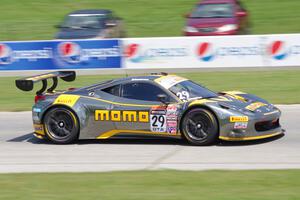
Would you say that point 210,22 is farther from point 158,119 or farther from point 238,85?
point 158,119

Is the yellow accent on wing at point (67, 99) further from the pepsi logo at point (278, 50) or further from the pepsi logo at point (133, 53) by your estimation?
the pepsi logo at point (278, 50)

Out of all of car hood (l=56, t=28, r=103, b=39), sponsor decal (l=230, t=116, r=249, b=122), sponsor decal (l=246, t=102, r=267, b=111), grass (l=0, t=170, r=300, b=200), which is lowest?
grass (l=0, t=170, r=300, b=200)

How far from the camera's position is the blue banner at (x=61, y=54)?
21047 millimetres

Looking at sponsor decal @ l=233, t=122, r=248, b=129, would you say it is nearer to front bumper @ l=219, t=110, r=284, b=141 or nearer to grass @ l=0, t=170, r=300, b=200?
front bumper @ l=219, t=110, r=284, b=141

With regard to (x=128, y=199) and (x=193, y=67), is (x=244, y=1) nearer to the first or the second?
(x=193, y=67)

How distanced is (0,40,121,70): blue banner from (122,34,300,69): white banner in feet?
1.81

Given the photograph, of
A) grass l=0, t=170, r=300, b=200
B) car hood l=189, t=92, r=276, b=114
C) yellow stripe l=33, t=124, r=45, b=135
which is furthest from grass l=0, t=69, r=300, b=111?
grass l=0, t=170, r=300, b=200

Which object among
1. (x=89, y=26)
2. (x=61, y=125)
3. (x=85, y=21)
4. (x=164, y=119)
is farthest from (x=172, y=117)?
(x=85, y=21)

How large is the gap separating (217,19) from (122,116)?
13133 mm

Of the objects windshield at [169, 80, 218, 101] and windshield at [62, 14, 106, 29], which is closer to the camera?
windshield at [169, 80, 218, 101]

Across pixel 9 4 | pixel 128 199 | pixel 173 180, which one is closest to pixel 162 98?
pixel 173 180

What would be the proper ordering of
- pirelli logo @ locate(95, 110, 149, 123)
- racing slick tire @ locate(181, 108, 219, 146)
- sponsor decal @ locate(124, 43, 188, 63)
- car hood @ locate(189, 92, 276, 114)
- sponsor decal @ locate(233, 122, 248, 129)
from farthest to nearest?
sponsor decal @ locate(124, 43, 188, 63)
pirelli logo @ locate(95, 110, 149, 123)
car hood @ locate(189, 92, 276, 114)
racing slick tire @ locate(181, 108, 219, 146)
sponsor decal @ locate(233, 122, 248, 129)

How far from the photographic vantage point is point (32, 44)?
21484mm

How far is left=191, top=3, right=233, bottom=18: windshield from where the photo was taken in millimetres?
24609
